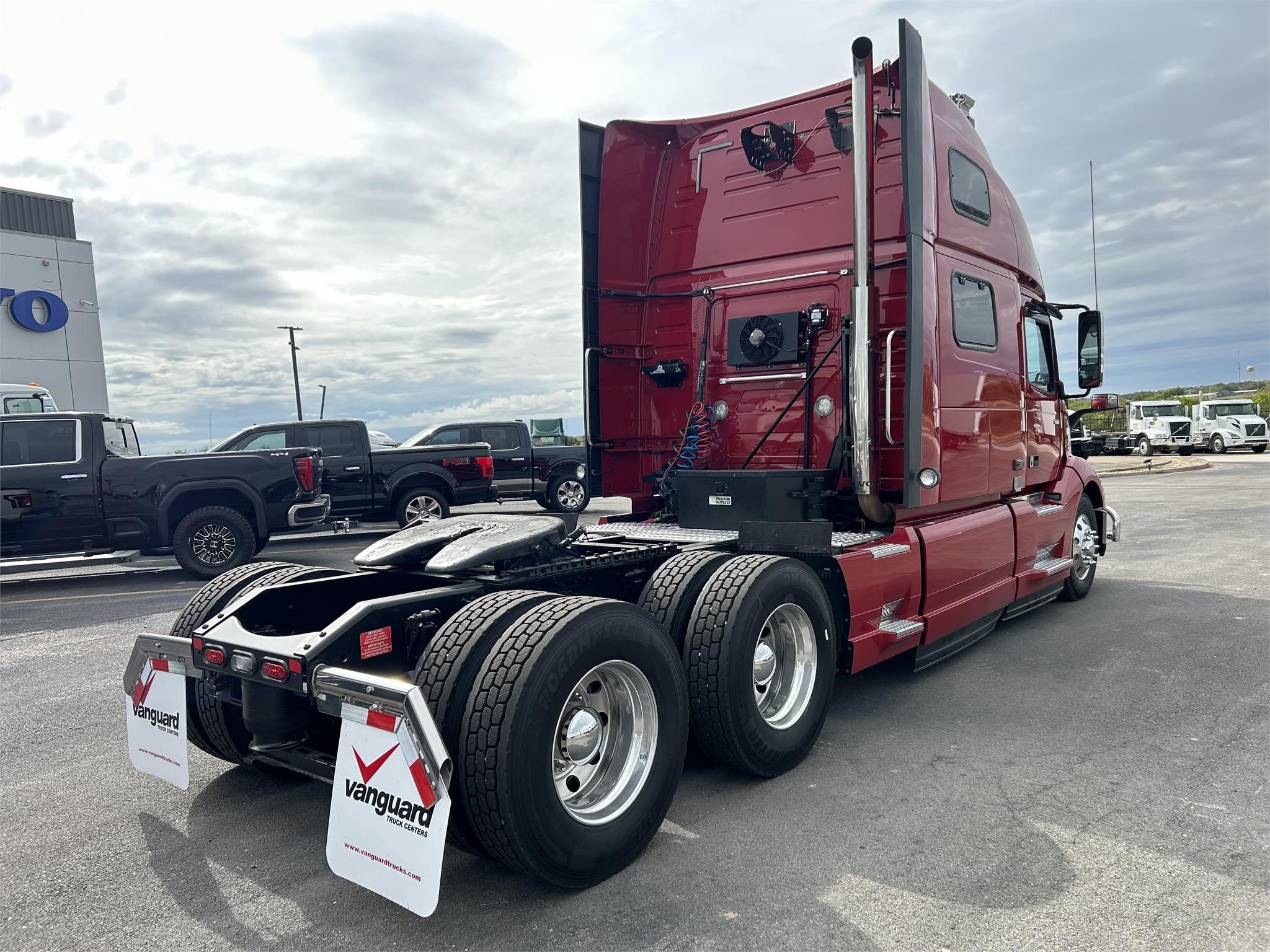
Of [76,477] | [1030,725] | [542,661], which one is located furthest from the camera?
[76,477]

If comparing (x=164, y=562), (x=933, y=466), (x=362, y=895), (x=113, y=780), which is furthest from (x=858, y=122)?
(x=164, y=562)

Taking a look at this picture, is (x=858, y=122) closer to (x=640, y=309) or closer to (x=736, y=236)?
(x=736, y=236)

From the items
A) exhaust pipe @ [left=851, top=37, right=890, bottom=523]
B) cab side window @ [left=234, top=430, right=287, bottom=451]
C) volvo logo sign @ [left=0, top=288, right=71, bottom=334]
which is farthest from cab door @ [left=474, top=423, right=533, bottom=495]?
volvo logo sign @ [left=0, top=288, right=71, bottom=334]

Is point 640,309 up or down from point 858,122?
down

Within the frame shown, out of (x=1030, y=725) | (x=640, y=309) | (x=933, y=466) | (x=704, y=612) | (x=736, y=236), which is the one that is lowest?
(x=1030, y=725)

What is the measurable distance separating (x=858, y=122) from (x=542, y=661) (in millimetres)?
3203

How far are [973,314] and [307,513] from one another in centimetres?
788

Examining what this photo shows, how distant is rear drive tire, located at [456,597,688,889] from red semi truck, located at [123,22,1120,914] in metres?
0.01

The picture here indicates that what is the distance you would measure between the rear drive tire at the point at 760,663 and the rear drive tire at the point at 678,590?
47 millimetres

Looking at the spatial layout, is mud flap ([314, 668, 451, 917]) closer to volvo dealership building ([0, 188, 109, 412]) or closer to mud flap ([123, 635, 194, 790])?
mud flap ([123, 635, 194, 790])

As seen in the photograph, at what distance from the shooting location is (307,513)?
33.8ft

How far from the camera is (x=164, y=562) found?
37.5 feet

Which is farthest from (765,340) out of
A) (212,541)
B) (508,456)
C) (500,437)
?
(500,437)

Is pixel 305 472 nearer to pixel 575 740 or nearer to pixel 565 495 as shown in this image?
pixel 565 495
